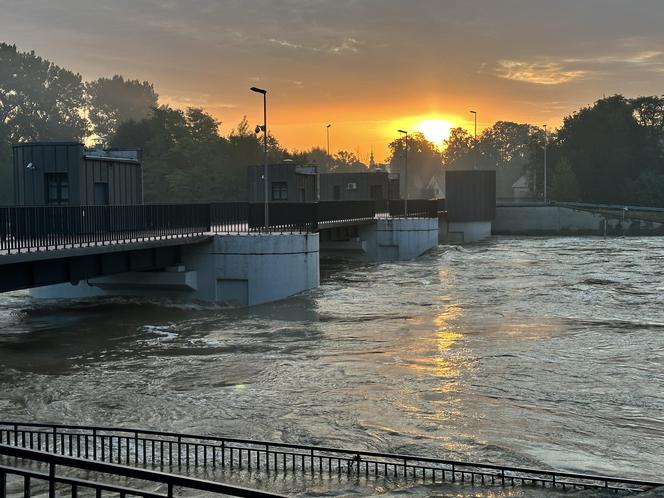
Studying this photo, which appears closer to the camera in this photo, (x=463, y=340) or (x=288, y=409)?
(x=288, y=409)

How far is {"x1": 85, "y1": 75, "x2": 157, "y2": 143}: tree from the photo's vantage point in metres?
164

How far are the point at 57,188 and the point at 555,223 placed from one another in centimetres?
6202

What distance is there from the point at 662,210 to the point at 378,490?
7794 centimetres

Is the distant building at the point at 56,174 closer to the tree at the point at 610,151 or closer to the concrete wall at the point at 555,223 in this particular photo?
the concrete wall at the point at 555,223

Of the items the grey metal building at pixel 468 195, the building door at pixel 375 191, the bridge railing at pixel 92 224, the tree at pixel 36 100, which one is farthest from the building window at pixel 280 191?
the tree at pixel 36 100

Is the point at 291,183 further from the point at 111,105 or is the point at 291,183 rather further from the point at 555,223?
the point at 111,105

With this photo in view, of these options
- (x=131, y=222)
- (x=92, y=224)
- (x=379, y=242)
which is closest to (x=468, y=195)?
(x=379, y=242)

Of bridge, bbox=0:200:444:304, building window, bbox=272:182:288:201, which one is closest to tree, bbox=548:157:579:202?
building window, bbox=272:182:288:201

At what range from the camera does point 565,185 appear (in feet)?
330

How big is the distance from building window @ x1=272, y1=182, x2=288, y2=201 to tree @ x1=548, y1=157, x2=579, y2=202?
53.0 m

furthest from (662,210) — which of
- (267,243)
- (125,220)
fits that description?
(125,220)

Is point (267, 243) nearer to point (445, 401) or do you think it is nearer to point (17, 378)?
point (17, 378)

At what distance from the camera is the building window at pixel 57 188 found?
34312mm

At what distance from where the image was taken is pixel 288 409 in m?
15.3
